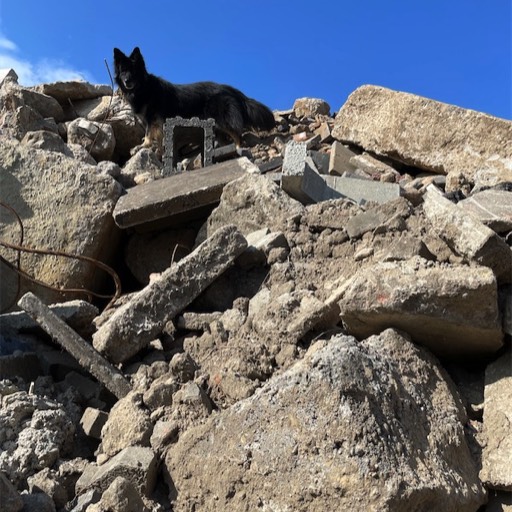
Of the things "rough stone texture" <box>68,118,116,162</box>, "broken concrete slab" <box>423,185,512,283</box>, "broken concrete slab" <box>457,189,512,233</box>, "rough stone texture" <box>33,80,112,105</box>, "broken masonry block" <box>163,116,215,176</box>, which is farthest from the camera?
"rough stone texture" <box>33,80,112,105</box>

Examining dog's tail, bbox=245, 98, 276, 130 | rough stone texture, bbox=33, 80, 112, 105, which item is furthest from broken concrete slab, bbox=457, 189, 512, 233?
rough stone texture, bbox=33, 80, 112, 105

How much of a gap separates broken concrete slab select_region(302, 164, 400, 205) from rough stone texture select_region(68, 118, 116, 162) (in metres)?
3.02

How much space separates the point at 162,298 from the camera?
3.43m

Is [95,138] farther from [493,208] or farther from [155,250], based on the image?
[493,208]

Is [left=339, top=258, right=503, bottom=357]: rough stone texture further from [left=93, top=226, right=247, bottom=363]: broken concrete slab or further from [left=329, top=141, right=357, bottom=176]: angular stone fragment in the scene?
[left=329, top=141, right=357, bottom=176]: angular stone fragment

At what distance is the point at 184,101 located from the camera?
9484mm

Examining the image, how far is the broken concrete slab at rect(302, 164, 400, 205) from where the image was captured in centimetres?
461


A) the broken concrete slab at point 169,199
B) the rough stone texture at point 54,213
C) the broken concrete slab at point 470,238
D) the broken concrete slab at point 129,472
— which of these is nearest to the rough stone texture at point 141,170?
the rough stone texture at point 54,213

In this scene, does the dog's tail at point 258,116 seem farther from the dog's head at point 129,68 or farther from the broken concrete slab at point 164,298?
the broken concrete slab at point 164,298

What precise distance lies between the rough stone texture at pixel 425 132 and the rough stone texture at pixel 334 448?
3957mm

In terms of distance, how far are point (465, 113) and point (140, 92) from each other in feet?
14.4

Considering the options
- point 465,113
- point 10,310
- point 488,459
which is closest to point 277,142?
point 465,113

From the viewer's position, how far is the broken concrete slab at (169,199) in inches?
177

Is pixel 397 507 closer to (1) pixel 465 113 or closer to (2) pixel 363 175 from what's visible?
(2) pixel 363 175
